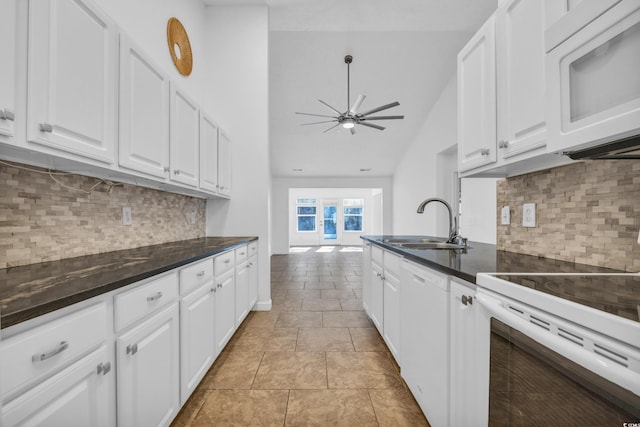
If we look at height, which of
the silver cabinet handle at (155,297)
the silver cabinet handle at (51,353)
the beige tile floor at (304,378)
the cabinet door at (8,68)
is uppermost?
the cabinet door at (8,68)

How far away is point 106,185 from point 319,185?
6714 mm

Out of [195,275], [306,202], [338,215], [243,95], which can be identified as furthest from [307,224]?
[195,275]

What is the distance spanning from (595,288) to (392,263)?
3.82 feet

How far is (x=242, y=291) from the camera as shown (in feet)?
8.38

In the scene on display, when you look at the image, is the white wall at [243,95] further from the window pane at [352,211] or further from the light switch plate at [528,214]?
the window pane at [352,211]

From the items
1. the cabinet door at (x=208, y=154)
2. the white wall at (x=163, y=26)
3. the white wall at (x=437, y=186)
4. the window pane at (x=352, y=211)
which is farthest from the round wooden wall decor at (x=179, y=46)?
the window pane at (x=352, y=211)

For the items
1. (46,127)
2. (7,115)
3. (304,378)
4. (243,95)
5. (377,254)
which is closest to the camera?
(7,115)

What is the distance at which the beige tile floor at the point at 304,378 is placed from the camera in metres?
1.47

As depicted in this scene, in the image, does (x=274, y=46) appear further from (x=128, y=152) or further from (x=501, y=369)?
(x=501, y=369)

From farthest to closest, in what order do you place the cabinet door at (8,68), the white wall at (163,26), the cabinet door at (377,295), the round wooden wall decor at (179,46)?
the round wooden wall decor at (179,46) → the cabinet door at (377,295) → the white wall at (163,26) → the cabinet door at (8,68)

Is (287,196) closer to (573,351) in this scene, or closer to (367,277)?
(367,277)

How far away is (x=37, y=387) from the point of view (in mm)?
669

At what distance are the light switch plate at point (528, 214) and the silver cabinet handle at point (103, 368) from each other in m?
1.99

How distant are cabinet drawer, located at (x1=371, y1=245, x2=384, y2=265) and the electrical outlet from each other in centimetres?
187
